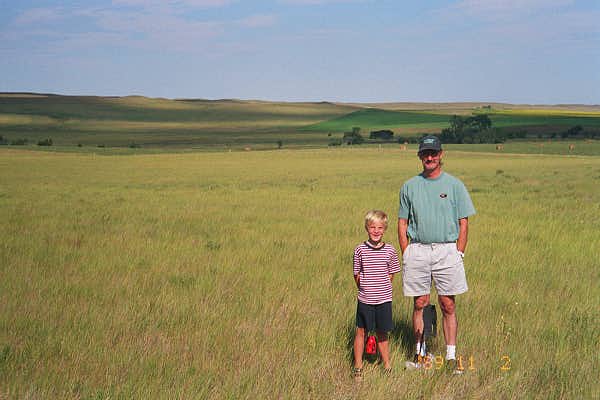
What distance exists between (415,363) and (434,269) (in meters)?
0.85

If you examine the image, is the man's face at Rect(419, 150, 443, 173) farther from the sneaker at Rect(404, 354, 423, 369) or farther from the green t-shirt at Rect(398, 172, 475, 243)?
the sneaker at Rect(404, 354, 423, 369)

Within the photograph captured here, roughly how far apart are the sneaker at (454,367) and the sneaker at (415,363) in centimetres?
23

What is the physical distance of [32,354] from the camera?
20.6ft

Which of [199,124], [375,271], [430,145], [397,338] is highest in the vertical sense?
[430,145]

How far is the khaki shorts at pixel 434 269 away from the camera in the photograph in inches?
251

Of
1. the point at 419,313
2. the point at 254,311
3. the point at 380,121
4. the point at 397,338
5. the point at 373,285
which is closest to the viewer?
the point at 373,285

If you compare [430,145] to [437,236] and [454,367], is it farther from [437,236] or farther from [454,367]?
[454,367]

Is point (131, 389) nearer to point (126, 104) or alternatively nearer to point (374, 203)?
point (374, 203)

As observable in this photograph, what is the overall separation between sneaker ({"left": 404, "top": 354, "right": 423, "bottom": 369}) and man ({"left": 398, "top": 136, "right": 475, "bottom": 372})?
0.06ft

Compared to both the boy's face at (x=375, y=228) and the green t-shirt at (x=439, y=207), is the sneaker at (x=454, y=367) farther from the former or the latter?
the boy's face at (x=375, y=228)

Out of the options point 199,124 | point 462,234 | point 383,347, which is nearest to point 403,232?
point 462,234

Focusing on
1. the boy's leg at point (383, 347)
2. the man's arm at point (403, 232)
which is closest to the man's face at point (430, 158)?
the man's arm at point (403, 232)

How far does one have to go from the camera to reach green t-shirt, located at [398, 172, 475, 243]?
6371 mm
